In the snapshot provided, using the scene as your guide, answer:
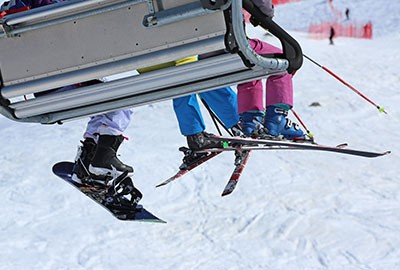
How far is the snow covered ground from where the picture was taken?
7.94m

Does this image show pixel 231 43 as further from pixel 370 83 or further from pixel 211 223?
pixel 370 83

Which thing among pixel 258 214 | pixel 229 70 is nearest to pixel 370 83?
pixel 258 214

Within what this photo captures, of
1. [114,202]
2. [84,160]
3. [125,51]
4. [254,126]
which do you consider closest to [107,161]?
[84,160]

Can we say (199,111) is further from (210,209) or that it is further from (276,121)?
(210,209)

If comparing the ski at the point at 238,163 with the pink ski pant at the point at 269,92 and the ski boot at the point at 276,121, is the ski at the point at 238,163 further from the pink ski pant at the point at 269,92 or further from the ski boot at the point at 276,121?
the pink ski pant at the point at 269,92

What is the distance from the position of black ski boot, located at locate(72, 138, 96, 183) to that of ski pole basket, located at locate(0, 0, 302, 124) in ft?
4.61

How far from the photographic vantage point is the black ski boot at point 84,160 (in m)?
5.04

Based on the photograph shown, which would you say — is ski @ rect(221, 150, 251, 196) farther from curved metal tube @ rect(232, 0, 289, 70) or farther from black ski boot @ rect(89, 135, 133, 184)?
curved metal tube @ rect(232, 0, 289, 70)

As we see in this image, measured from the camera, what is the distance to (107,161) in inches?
193

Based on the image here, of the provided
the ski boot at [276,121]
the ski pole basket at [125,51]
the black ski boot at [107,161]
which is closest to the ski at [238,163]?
the ski boot at [276,121]

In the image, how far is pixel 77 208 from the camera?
29.0ft

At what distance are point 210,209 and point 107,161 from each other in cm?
399

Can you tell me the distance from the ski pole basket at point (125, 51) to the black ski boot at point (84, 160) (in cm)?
141

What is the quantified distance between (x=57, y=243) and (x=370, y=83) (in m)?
8.47
